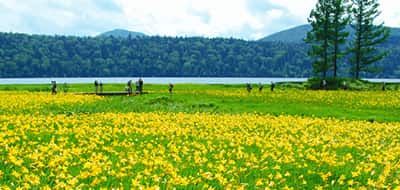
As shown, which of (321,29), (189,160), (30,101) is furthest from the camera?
(321,29)

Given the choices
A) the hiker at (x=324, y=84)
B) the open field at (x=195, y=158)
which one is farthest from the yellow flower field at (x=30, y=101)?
the hiker at (x=324, y=84)

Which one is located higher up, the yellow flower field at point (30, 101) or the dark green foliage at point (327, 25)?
the dark green foliage at point (327, 25)

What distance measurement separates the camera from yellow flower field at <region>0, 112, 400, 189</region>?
8.77 m

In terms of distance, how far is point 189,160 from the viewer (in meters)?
10.9

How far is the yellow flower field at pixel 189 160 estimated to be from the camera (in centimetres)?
877

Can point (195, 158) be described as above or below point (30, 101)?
above

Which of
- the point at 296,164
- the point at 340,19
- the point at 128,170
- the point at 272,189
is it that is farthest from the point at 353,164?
the point at 340,19

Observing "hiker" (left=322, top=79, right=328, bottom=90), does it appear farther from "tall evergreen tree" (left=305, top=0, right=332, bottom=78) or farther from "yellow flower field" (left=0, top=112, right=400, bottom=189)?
"yellow flower field" (left=0, top=112, right=400, bottom=189)

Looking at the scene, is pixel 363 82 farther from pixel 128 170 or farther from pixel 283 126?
pixel 128 170

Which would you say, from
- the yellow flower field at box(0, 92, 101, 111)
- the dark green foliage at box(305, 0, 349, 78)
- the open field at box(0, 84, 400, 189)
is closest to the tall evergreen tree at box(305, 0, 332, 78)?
the dark green foliage at box(305, 0, 349, 78)

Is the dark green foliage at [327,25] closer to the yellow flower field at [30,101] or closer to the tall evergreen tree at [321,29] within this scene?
the tall evergreen tree at [321,29]

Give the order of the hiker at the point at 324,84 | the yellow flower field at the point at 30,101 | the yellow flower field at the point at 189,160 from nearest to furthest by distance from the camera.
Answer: the yellow flower field at the point at 189,160 → the yellow flower field at the point at 30,101 → the hiker at the point at 324,84

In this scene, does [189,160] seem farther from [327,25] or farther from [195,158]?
[327,25]

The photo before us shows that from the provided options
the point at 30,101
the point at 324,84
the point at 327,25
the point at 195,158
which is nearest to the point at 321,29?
the point at 327,25
